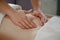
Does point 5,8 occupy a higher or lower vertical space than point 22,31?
higher

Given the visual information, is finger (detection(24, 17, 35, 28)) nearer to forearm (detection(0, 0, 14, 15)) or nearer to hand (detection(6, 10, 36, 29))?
hand (detection(6, 10, 36, 29))

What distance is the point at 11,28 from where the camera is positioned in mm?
802

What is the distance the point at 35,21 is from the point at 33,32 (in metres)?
0.12

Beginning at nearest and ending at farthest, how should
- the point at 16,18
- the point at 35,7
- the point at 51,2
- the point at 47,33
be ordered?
the point at 47,33 < the point at 16,18 < the point at 35,7 < the point at 51,2

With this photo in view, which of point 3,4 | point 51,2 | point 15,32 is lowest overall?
point 51,2

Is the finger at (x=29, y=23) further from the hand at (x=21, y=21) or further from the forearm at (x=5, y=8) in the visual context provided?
the forearm at (x=5, y=8)

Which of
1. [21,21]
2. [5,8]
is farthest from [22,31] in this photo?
[5,8]

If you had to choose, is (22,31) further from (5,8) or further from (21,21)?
(5,8)

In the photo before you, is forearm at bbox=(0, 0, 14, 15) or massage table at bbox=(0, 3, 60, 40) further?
forearm at bbox=(0, 0, 14, 15)

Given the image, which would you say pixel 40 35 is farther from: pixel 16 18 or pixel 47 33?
pixel 16 18

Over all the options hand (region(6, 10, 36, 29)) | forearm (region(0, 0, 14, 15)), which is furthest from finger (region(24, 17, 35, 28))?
forearm (region(0, 0, 14, 15))

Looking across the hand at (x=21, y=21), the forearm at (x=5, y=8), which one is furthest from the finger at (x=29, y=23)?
the forearm at (x=5, y=8)

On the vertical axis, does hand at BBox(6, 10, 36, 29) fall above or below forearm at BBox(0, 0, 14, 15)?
below

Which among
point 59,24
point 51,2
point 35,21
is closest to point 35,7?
point 35,21
